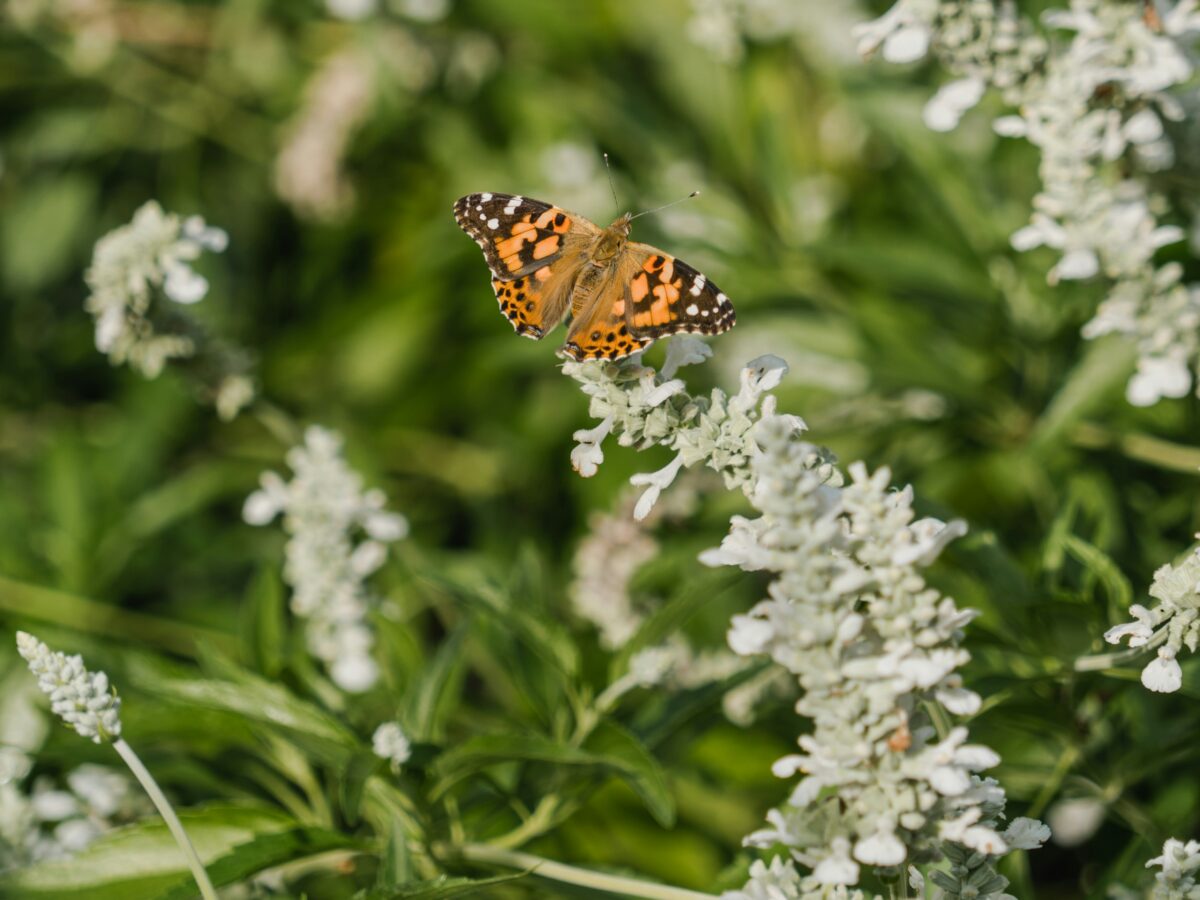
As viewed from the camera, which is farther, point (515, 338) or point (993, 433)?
point (515, 338)

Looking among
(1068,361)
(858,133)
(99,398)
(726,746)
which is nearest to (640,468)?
(726,746)

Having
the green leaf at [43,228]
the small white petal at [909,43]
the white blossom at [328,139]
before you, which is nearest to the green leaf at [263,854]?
the small white petal at [909,43]

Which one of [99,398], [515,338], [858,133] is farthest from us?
[99,398]

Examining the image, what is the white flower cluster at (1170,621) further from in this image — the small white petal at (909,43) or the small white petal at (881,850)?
the small white petal at (909,43)

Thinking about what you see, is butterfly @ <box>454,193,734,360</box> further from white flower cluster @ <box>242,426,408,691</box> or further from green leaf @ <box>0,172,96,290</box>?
green leaf @ <box>0,172,96,290</box>

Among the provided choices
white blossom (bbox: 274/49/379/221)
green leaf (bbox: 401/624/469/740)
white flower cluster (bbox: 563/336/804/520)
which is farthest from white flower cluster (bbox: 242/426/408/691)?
white blossom (bbox: 274/49/379/221)

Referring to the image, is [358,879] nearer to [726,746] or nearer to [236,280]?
[726,746]

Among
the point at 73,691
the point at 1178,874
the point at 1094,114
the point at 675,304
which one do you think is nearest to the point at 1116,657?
the point at 1178,874

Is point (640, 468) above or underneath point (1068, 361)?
underneath
